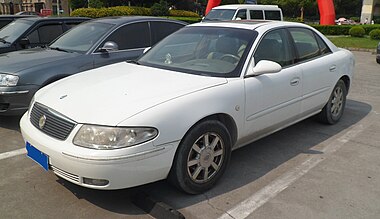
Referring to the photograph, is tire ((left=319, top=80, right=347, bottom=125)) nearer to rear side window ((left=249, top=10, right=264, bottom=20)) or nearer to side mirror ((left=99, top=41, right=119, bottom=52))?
side mirror ((left=99, top=41, right=119, bottom=52))

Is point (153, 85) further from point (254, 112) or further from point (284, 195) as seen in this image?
point (284, 195)

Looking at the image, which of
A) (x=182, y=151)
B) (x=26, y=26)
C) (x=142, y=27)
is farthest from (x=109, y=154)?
(x=26, y=26)

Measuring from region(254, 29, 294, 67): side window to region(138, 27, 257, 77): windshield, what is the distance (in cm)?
15

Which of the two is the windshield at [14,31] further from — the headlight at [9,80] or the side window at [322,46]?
the side window at [322,46]

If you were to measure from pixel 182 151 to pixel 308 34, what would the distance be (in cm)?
274

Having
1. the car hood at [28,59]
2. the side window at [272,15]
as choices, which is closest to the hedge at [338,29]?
the side window at [272,15]

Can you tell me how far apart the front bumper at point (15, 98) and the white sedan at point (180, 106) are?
125cm

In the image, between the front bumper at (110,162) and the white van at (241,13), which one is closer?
the front bumper at (110,162)

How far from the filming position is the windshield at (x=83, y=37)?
17.5 feet

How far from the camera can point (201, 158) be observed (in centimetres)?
303

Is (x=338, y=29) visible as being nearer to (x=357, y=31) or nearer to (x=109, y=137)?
(x=357, y=31)

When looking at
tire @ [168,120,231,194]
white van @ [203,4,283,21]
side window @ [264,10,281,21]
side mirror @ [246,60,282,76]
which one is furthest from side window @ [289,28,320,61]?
side window @ [264,10,281,21]

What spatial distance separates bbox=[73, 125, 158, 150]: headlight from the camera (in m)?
2.52

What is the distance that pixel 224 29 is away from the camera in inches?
151
